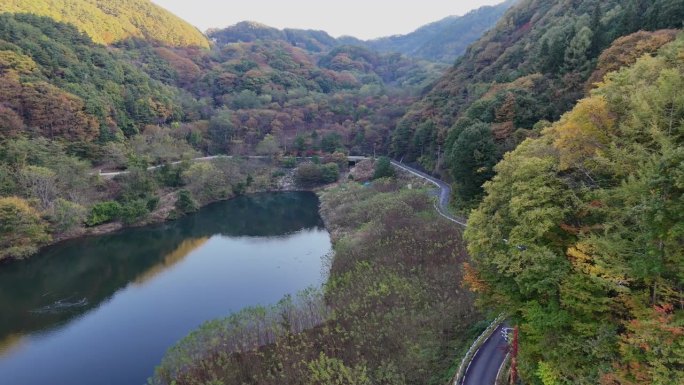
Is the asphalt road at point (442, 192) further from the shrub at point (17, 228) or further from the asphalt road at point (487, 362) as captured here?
the shrub at point (17, 228)

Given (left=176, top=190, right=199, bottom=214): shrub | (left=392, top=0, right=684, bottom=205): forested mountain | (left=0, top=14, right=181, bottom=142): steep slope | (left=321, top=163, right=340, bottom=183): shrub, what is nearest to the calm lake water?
(left=176, top=190, right=199, bottom=214): shrub

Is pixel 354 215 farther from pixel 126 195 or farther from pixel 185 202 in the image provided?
pixel 126 195

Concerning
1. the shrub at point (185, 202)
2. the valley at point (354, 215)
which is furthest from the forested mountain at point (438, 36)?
the shrub at point (185, 202)

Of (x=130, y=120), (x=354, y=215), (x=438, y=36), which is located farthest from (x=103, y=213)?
(x=438, y=36)

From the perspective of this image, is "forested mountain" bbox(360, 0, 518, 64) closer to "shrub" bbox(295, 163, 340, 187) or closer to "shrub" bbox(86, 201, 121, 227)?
"shrub" bbox(295, 163, 340, 187)

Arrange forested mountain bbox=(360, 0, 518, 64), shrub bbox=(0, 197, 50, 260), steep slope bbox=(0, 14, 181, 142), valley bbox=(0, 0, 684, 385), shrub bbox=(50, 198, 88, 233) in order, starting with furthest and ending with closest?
forested mountain bbox=(360, 0, 518, 64) < steep slope bbox=(0, 14, 181, 142) < shrub bbox=(50, 198, 88, 233) < shrub bbox=(0, 197, 50, 260) < valley bbox=(0, 0, 684, 385)
